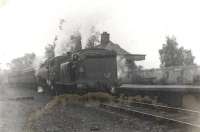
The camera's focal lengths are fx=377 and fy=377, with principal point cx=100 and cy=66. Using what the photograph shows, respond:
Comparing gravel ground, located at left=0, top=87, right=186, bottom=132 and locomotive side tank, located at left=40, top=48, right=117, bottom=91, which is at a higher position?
locomotive side tank, located at left=40, top=48, right=117, bottom=91

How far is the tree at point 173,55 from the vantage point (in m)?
64.1

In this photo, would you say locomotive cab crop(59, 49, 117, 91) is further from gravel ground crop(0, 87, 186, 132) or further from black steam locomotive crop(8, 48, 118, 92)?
gravel ground crop(0, 87, 186, 132)

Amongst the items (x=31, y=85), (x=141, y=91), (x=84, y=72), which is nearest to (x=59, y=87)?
(x=84, y=72)

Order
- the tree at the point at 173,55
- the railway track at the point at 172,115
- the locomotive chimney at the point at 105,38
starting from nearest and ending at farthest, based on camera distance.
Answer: the railway track at the point at 172,115 → the locomotive chimney at the point at 105,38 → the tree at the point at 173,55

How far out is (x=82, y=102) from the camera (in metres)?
18.5

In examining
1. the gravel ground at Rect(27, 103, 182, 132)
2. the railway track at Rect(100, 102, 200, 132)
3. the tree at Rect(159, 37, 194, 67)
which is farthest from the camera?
the tree at Rect(159, 37, 194, 67)

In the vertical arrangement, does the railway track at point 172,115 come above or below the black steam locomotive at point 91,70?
below

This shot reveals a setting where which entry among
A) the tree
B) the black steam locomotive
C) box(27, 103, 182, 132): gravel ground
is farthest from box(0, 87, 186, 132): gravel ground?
the tree

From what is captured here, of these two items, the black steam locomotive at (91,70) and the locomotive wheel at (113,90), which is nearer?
the black steam locomotive at (91,70)

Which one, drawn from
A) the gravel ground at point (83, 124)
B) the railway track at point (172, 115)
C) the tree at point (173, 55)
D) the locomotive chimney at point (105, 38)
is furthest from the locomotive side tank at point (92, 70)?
the tree at point (173, 55)

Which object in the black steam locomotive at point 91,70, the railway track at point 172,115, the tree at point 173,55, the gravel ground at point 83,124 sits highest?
the tree at point 173,55

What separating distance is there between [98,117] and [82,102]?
5.74m

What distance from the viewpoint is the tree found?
64.1 metres

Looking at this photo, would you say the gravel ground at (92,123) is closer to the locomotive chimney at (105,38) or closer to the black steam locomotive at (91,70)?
the black steam locomotive at (91,70)
